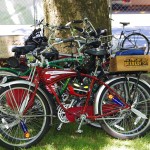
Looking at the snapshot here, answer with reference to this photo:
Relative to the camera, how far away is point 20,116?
174 inches

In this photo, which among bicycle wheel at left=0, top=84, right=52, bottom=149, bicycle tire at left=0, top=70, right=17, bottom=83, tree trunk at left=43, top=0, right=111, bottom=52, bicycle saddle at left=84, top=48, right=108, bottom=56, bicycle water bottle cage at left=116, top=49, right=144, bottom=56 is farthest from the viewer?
tree trunk at left=43, top=0, right=111, bottom=52

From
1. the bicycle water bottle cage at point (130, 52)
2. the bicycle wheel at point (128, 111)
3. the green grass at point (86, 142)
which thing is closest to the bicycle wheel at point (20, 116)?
the green grass at point (86, 142)

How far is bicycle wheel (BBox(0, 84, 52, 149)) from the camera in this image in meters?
4.38

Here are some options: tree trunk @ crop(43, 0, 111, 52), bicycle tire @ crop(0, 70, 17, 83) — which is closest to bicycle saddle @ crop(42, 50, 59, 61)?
bicycle tire @ crop(0, 70, 17, 83)

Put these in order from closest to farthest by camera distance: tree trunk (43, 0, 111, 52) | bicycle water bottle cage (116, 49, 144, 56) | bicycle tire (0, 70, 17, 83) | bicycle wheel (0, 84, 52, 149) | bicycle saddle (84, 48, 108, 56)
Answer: bicycle wheel (0, 84, 52, 149), bicycle saddle (84, 48, 108, 56), bicycle water bottle cage (116, 49, 144, 56), bicycle tire (0, 70, 17, 83), tree trunk (43, 0, 111, 52)

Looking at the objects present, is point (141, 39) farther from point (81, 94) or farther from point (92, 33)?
point (81, 94)

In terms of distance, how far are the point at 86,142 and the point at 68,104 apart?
0.53 m

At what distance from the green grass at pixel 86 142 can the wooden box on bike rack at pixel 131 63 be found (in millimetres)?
918

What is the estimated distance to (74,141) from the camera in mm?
4773

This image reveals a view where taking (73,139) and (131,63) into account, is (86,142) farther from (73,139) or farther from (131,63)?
(131,63)

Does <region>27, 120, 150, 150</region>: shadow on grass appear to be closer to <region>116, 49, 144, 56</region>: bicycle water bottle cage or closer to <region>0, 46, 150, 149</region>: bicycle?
<region>0, 46, 150, 149</region>: bicycle

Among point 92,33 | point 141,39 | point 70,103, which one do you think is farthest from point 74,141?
point 141,39

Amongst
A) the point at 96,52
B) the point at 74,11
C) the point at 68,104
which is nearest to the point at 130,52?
the point at 96,52

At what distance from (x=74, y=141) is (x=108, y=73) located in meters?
0.96
